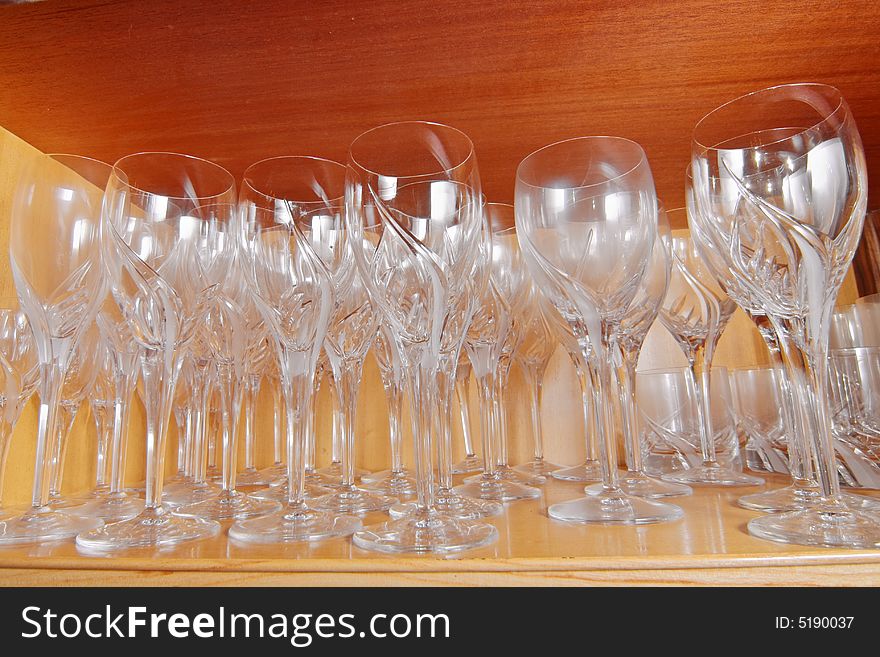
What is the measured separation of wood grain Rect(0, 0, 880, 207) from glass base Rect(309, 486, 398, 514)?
0.39 meters

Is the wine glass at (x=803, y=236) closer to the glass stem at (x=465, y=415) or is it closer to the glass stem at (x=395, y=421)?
the glass stem at (x=395, y=421)

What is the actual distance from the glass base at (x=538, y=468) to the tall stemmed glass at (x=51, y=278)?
18.3 inches

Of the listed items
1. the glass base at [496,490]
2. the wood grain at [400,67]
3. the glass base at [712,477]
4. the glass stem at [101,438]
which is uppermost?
the wood grain at [400,67]

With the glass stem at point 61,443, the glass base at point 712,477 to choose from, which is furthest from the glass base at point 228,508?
the glass base at point 712,477

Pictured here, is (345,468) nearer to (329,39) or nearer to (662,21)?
(329,39)

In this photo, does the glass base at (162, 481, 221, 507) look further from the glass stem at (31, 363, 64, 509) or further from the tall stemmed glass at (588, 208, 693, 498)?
the tall stemmed glass at (588, 208, 693, 498)

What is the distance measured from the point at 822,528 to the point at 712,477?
280 mm

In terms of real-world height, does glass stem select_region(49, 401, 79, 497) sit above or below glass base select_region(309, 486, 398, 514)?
above

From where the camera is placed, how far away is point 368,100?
599 millimetres

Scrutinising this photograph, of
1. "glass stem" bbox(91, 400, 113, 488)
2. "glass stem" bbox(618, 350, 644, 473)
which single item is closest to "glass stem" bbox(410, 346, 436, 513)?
"glass stem" bbox(618, 350, 644, 473)

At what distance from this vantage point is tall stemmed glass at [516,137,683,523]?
1.51 feet

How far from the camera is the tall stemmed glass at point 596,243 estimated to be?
459 mm

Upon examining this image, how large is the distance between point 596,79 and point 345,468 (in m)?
0.45
